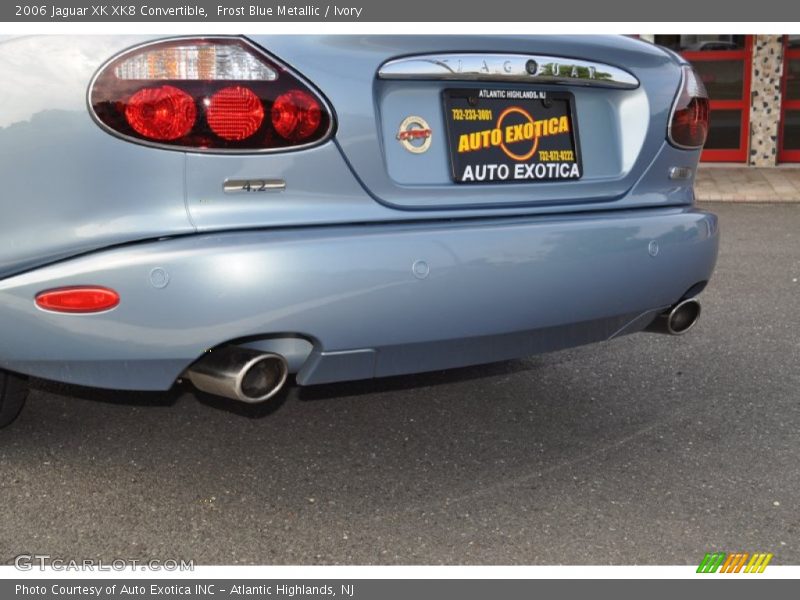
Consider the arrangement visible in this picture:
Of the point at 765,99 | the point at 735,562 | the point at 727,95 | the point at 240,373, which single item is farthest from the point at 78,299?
the point at 727,95

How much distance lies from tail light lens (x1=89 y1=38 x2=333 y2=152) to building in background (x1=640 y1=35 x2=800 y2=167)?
1133 centimetres

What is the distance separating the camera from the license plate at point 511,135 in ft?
9.66

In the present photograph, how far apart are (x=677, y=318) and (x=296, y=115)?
1.49 meters

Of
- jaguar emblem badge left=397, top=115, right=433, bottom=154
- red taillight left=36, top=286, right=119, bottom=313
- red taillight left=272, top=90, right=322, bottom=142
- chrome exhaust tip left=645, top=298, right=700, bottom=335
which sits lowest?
chrome exhaust tip left=645, top=298, right=700, bottom=335

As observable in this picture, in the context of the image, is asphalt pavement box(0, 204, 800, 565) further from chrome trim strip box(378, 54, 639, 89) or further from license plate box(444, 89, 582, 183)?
chrome trim strip box(378, 54, 639, 89)

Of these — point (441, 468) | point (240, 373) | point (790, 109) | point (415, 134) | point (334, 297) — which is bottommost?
point (790, 109)

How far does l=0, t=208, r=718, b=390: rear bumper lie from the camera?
253 centimetres

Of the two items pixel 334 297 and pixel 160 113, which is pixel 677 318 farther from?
pixel 160 113

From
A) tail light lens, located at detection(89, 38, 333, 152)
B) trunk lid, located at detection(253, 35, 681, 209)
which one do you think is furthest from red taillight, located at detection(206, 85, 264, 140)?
trunk lid, located at detection(253, 35, 681, 209)

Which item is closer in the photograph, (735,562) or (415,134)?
(735,562)

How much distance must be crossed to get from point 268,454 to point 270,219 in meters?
1.03

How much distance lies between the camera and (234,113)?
2.58 m

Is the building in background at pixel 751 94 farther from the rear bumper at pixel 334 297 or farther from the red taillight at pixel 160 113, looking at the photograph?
the red taillight at pixel 160 113

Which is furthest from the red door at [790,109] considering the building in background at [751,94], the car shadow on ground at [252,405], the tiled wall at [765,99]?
the car shadow on ground at [252,405]
